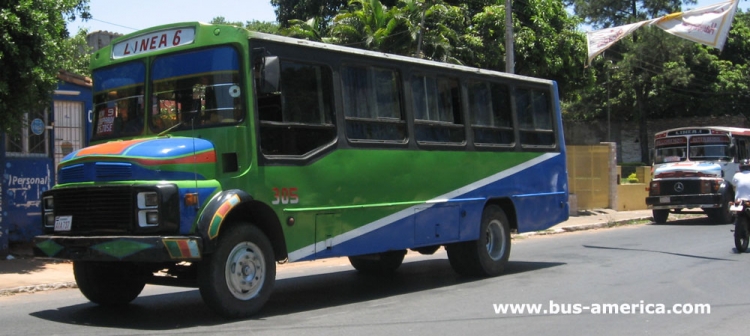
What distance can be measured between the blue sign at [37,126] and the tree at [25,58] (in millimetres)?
1589

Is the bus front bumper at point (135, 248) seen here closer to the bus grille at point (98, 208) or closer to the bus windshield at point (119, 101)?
the bus grille at point (98, 208)

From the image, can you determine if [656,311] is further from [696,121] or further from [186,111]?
[696,121]

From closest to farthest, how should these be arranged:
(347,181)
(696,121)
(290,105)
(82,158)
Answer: (82,158) < (290,105) < (347,181) < (696,121)

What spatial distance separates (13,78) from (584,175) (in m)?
18.4

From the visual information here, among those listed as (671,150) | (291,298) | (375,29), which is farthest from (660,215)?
(291,298)

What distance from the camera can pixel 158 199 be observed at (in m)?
7.30

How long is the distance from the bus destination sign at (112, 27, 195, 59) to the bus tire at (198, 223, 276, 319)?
2.12 m

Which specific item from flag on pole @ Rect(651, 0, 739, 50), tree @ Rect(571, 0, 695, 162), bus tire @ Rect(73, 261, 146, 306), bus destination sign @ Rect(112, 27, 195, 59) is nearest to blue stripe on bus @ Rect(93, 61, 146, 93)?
bus destination sign @ Rect(112, 27, 195, 59)

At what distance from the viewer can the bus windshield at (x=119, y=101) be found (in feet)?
28.0

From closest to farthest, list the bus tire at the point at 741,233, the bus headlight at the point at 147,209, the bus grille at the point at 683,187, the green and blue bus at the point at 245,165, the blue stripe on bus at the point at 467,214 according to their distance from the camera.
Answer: the bus headlight at the point at 147,209 < the green and blue bus at the point at 245,165 < the blue stripe on bus at the point at 467,214 < the bus tire at the point at 741,233 < the bus grille at the point at 683,187

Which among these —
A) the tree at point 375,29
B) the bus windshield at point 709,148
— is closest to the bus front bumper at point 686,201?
the bus windshield at point 709,148

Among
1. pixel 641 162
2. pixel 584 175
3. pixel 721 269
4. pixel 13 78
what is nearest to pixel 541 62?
pixel 584 175

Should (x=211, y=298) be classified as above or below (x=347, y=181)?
below

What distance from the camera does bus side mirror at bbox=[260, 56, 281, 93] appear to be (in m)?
7.76
